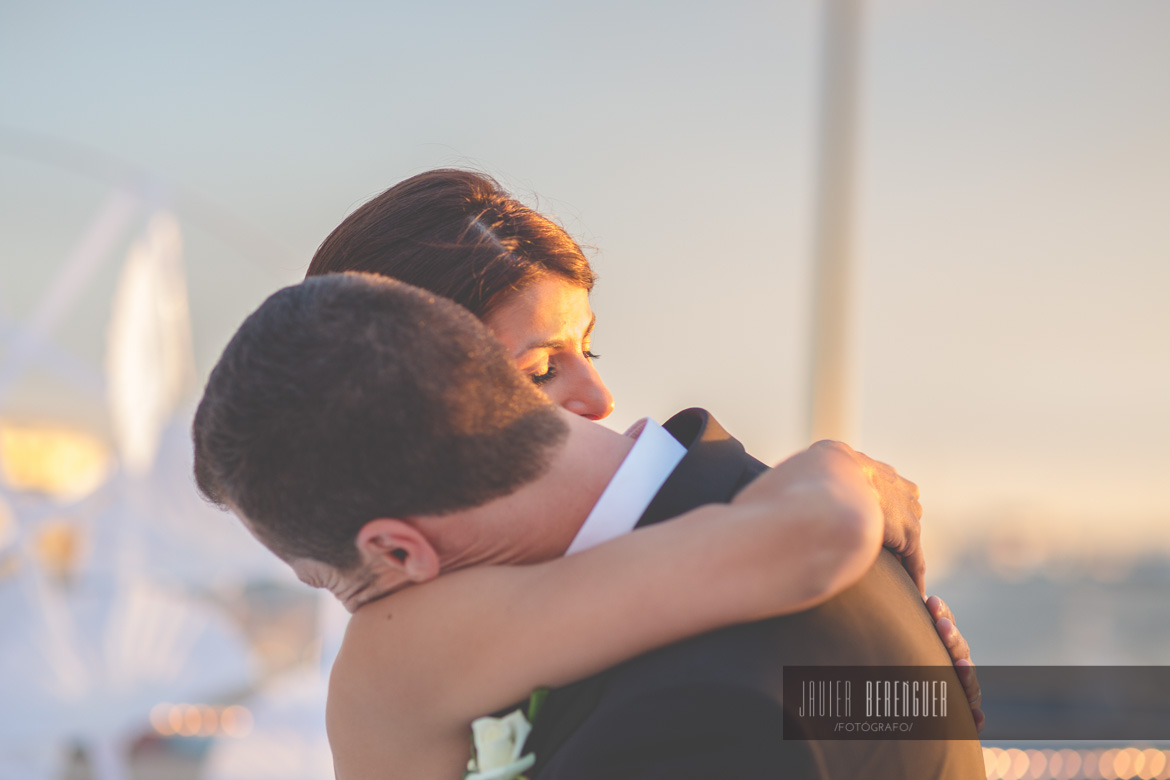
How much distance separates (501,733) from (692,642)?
29 centimetres

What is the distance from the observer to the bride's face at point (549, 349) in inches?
93.5

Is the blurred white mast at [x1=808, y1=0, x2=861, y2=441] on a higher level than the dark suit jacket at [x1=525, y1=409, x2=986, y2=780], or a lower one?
higher

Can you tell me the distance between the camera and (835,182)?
29.3 ft

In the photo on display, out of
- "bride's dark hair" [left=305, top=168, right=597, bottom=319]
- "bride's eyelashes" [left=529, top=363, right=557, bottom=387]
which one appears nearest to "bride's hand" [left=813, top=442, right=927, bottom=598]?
"bride's eyelashes" [left=529, top=363, right=557, bottom=387]

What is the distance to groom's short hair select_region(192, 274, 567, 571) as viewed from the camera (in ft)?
4.27

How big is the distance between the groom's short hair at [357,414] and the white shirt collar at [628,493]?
0.38 ft

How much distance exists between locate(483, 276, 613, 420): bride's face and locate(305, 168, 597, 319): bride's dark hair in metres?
0.04

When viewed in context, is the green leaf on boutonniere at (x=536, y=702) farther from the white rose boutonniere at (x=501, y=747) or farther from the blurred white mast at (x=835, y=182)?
the blurred white mast at (x=835, y=182)

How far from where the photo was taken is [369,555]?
4.71ft

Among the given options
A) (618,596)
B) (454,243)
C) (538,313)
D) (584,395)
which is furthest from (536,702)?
Answer: (454,243)

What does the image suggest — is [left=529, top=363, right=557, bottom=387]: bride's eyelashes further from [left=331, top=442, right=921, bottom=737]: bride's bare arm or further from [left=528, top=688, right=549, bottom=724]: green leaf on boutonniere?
[left=528, top=688, right=549, bottom=724]: green leaf on boutonniere

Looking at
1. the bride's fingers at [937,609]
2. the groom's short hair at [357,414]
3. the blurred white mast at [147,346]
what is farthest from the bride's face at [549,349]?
the blurred white mast at [147,346]

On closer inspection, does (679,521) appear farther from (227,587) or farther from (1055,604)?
(1055,604)

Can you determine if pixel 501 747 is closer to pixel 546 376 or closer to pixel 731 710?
pixel 731 710
